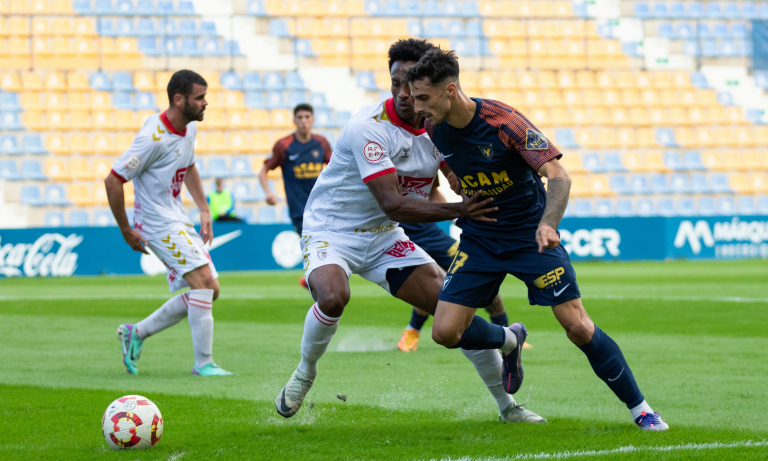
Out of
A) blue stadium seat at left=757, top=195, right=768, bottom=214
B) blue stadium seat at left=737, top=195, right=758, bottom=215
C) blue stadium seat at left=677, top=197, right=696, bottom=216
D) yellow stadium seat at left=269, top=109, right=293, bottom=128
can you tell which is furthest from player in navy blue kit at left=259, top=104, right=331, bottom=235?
blue stadium seat at left=757, top=195, right=768, bottom=214

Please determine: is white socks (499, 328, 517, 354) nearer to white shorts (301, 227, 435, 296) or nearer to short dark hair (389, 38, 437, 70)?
white shorts (301, 227, 435, 296)

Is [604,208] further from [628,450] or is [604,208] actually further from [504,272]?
[628,450]

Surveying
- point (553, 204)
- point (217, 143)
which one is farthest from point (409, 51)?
point (217, 143)

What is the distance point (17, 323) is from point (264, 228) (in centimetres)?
939

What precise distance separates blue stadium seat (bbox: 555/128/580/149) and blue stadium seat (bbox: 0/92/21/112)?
46.4ft

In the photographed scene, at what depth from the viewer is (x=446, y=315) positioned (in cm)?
420

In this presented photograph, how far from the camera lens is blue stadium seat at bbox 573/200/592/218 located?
23.2 metres

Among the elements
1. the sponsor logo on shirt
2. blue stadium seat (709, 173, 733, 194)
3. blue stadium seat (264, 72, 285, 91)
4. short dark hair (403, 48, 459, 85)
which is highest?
blue stadium seat (264, 72, 285, 91)

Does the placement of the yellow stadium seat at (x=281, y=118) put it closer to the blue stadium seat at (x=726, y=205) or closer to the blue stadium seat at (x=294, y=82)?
the blue stadium seat at (x=294, y=82)

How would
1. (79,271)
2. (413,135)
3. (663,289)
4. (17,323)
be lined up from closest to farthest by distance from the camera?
(413,135)
(17,323)
(663,289)
(79,271)

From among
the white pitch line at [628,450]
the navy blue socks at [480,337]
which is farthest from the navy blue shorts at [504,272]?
the white pitch line at [628,450]

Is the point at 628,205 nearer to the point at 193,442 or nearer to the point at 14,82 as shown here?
the point at 14,82

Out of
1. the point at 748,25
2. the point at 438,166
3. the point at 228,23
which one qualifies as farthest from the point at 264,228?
the point at 748,25

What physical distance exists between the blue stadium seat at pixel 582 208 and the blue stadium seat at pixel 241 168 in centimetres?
842
